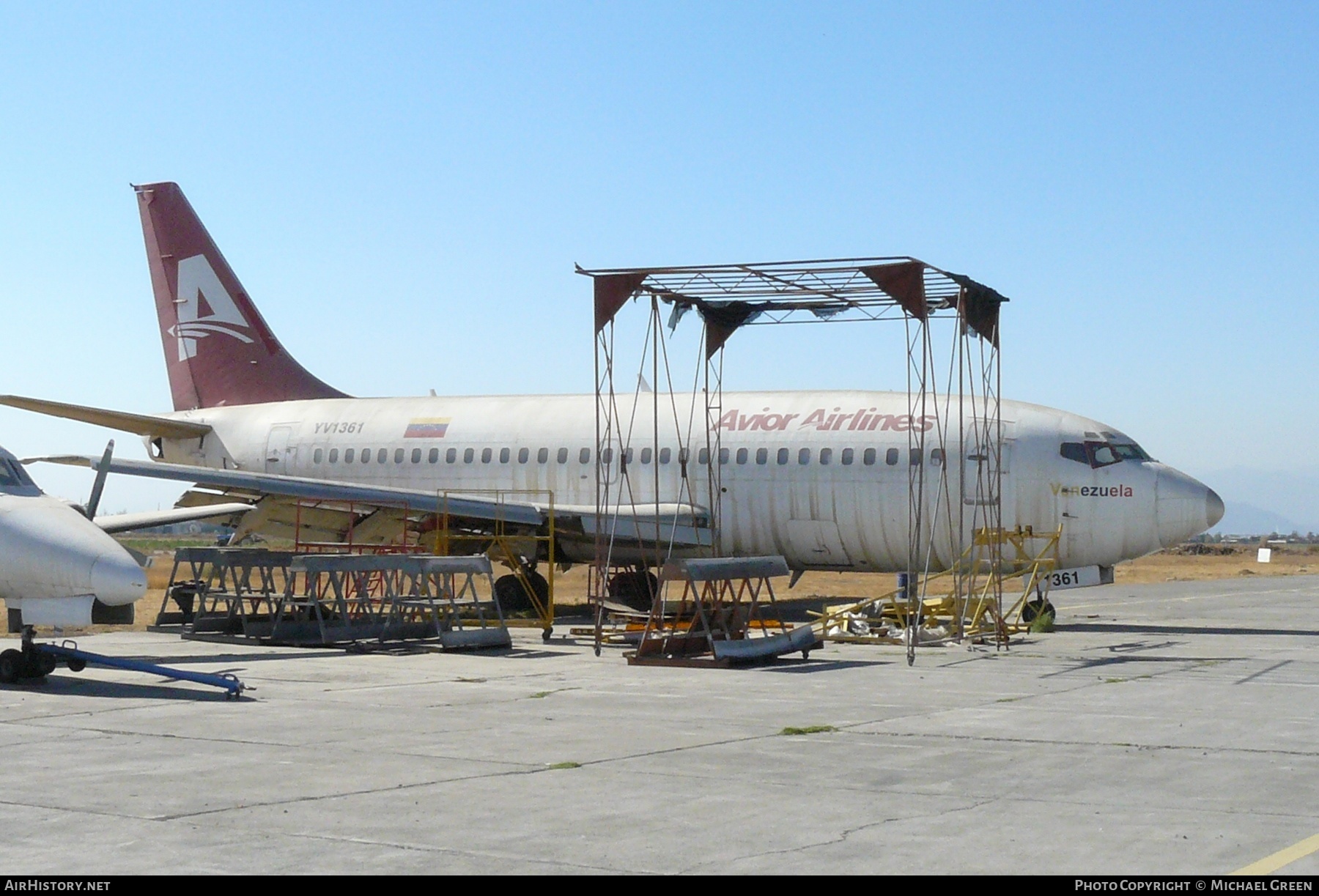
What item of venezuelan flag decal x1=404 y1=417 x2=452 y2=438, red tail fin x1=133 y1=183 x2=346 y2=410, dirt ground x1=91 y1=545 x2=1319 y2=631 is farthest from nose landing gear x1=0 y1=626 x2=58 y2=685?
red tail fin x1=133 y1=183 x2=346 y2=410

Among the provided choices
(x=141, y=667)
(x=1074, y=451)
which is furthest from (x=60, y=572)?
(x=1074, y=451)

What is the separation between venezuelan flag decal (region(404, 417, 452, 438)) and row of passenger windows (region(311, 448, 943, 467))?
327 millimetres

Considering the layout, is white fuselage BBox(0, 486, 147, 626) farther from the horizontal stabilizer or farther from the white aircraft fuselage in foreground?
the horizontal stabilizer

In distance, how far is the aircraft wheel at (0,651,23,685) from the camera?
15.0 metres

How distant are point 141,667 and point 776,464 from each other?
47.0 ft

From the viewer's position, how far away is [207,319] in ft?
113

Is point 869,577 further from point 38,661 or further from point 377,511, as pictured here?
point 38,661

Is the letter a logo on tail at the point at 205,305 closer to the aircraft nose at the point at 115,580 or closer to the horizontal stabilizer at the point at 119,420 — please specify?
the horizontal stabilizer at the point at 119,420

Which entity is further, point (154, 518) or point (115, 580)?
point (154, 518)

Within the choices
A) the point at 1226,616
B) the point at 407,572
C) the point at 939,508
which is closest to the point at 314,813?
the point at 407,572

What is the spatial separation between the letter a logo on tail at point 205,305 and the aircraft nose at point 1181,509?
798 inches

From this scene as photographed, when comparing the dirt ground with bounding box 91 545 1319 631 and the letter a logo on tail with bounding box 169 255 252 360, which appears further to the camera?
the dirt ground with bounding box 91 545 1319 631

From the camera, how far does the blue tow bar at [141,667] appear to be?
14234mm

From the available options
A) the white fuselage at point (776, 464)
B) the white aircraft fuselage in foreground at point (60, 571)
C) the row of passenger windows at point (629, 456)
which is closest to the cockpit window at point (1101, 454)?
the white fuselage at point (776, 464)
